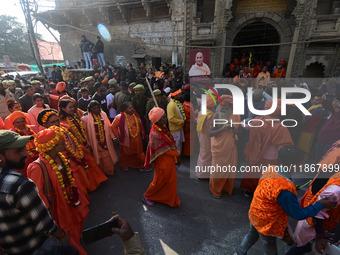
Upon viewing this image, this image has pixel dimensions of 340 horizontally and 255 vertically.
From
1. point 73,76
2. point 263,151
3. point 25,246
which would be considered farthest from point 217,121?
point 73,76

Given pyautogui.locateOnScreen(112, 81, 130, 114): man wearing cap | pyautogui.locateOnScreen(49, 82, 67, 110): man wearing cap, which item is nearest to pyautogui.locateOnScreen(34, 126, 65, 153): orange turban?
pyautogui.locateOnScreen(112, 81, 130, 114): man wearing cap

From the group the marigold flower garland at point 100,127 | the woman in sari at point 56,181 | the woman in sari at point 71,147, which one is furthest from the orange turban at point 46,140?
the marigold flower garland at point 100,127

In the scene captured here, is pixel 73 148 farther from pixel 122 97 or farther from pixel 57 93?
pixel 57 93

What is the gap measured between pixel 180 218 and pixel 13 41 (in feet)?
140

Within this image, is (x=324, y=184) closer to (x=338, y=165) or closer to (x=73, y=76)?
(x=338, y=165)

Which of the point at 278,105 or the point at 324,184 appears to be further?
the point at 278,105

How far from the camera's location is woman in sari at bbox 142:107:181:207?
10.1ft

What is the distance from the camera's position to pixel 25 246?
156 cm

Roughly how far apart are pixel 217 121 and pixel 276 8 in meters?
10.6

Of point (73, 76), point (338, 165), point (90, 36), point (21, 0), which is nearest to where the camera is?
point (338, 165)

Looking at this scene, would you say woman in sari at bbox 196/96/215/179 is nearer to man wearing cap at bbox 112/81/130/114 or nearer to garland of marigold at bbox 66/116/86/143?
garland of marigold at bbox 66/116/86/143

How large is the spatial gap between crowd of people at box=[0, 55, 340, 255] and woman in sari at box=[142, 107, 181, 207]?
0.02 metres

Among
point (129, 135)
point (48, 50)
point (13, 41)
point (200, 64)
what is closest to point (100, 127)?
point (129, 135)

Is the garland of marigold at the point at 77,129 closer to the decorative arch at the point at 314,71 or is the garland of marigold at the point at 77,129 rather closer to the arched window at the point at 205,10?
the arched window at the point at 205,10
